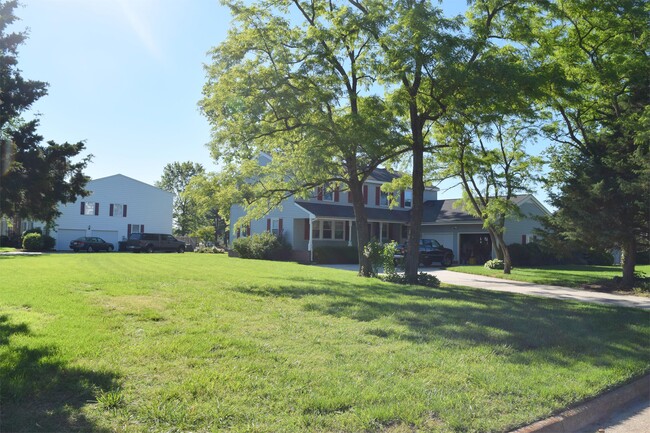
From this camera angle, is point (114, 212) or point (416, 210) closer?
point (416, 210)

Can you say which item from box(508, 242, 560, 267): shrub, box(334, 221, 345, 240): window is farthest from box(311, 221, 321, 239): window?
box(508, 242, 560, 267): shrub

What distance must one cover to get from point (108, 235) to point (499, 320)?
45218 millimetres

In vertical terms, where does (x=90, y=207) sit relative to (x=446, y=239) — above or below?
above

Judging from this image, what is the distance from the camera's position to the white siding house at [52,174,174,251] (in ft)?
148

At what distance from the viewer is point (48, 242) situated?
41.6 meters

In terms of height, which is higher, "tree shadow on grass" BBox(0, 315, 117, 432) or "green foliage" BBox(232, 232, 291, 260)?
"green foliage" BBox(232, 232, 291, 260)

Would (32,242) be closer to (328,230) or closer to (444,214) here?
(328,230)

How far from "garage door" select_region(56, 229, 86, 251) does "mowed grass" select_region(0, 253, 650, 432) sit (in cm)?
3840

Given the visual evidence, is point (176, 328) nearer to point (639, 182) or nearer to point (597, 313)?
point (597, 313)

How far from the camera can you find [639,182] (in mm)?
15406

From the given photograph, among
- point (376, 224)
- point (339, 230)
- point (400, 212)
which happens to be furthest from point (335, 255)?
point (400, 212)

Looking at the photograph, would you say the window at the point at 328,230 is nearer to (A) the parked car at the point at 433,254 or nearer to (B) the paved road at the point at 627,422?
(A) the parked car at the point at 433,254

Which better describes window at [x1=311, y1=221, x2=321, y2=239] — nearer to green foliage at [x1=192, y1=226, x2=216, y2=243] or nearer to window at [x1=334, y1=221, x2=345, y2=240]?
window at [x1=334, y1=221, x2=345, y2=240]

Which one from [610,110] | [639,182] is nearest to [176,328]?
[639,182]
